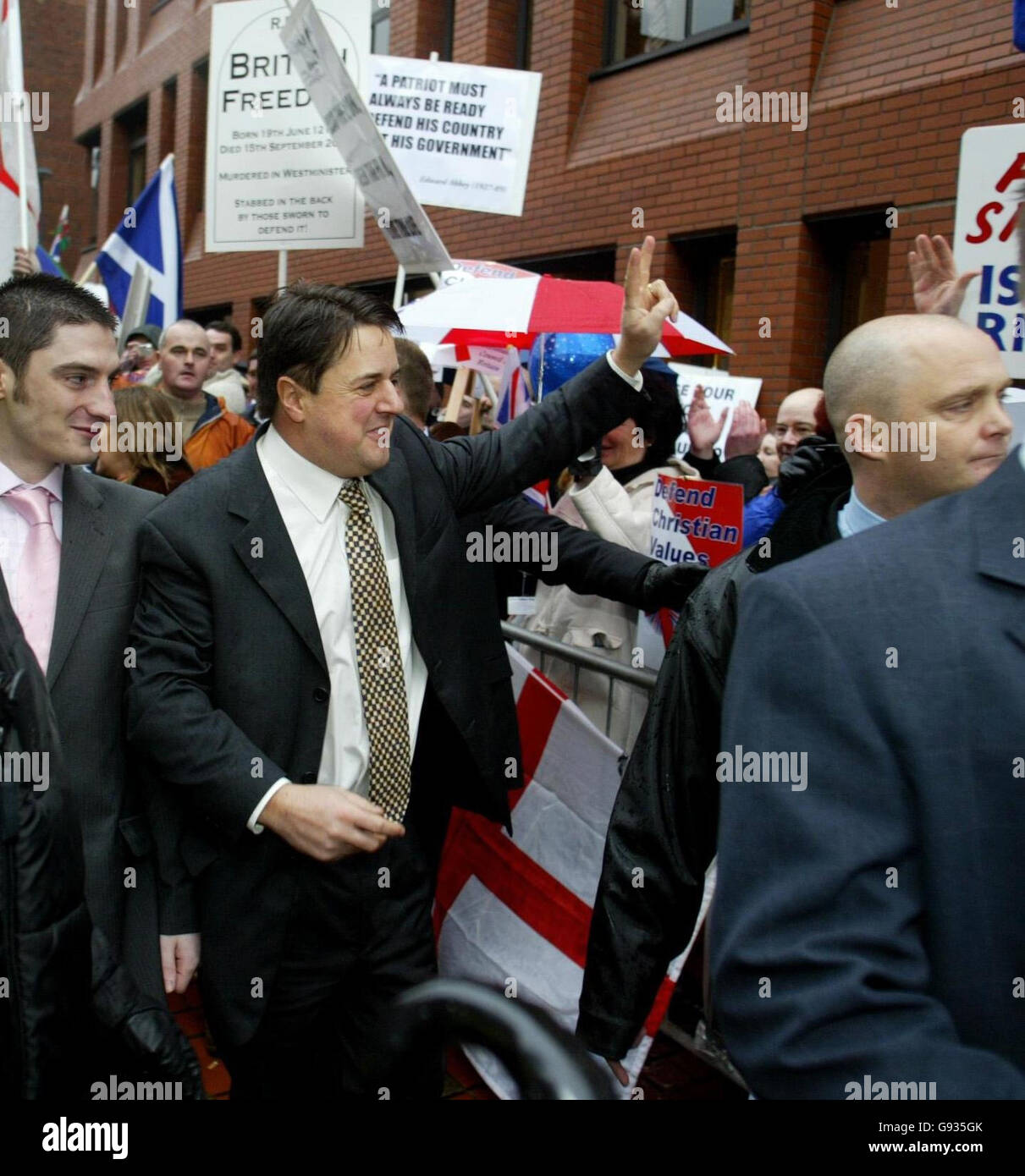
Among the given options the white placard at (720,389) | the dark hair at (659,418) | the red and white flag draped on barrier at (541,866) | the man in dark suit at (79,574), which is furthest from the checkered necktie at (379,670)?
the white placard at (720,389)

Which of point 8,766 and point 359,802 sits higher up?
point 8,766

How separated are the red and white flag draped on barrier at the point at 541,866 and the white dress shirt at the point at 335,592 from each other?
86cm

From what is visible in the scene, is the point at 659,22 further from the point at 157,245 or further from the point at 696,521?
the point at 696,521

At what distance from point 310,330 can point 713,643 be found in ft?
3.78

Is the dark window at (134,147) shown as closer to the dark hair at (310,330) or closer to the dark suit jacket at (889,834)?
the dark hair at (310,330)

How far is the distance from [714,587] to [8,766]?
4.08 feet

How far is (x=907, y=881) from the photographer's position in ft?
3.72

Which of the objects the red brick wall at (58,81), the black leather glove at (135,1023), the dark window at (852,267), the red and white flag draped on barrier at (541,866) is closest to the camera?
the black leather glove at (135,1023)

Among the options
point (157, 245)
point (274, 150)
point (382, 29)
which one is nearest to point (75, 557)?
point (274, 150)

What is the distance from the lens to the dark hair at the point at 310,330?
101 inches

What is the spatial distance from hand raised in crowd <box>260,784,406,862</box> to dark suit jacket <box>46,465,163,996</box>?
38cm

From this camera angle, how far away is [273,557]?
248 cm
